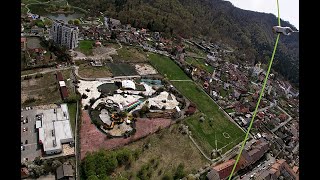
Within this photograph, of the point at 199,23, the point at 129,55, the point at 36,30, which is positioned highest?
the point at 199,23

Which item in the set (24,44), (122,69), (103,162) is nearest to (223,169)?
(103,162)

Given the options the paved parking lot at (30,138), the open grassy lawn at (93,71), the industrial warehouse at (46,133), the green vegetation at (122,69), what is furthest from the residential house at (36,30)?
the paved parking lot at (30,138)

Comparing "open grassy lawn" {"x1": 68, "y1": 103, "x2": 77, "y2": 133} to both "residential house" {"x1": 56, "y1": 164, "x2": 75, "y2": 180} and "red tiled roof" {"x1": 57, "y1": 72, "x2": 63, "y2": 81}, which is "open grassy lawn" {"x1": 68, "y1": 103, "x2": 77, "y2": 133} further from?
"residential house" {"x1": 56, "y1": 164, "x2": 75, "y2": 180}

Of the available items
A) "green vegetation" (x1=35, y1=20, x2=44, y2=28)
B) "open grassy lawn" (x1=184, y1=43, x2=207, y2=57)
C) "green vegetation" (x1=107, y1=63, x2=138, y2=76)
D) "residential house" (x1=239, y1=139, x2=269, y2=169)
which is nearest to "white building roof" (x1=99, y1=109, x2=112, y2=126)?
"green vegetation" (x1=107, y1=63, x2=138, y2=76)

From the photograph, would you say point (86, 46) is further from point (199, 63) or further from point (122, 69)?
point (199, 63)
